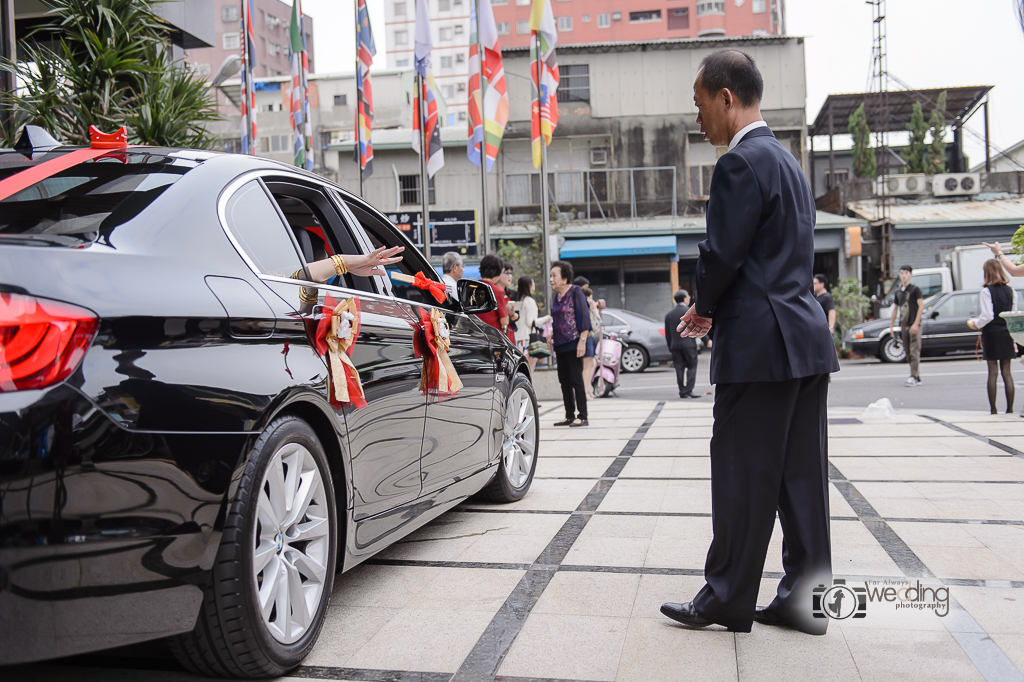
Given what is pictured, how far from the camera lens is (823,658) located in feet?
8.60

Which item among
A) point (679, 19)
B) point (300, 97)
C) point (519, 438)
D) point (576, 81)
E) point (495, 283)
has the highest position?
point (679, 19)

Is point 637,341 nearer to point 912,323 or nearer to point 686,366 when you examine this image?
point 686,366

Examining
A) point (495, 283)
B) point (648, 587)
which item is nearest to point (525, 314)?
point (495, 283)

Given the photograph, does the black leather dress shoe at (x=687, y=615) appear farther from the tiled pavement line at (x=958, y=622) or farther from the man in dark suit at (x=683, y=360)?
the man in dark suit at (x=683, y=360)

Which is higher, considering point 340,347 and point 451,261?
point 451,261

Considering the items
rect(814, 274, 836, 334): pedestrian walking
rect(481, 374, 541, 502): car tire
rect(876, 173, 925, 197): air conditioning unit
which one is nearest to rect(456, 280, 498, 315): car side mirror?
rect(481, 374, 541, 502): car tire

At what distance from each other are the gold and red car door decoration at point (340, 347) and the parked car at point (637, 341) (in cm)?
1511

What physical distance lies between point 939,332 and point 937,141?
62.7ft

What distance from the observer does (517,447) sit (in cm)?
511

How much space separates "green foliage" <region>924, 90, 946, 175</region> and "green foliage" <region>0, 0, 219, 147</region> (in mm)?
31572

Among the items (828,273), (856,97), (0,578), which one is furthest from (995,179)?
(0,578)

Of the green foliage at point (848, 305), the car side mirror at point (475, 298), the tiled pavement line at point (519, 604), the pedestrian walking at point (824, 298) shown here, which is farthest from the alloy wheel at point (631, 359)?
the car side mirror at point (475, 298)

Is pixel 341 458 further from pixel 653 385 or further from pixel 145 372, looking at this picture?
pixel 653 385

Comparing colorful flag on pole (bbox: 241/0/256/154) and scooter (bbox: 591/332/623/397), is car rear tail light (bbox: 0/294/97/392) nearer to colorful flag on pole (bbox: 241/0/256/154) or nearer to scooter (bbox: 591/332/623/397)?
scooter (bbox: 591/332/623/397)
